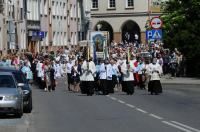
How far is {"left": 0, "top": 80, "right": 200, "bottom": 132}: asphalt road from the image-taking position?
19484mm

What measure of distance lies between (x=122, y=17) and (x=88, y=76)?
3249 inches

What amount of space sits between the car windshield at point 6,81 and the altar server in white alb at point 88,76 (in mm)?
12035

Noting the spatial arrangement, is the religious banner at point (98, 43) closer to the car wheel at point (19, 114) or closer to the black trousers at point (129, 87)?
the black trousers at point (129, 87)

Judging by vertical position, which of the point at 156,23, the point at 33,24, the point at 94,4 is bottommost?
the point at 156,23

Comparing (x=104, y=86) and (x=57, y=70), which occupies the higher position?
(x=57, y=70)

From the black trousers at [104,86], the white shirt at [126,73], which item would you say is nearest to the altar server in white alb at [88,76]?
the black trousers at [104,86]

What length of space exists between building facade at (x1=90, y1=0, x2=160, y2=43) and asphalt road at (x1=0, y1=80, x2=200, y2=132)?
84.2m

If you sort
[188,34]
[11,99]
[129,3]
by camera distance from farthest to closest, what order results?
1. [129,3]
2. [188,34]
3. [11,99]

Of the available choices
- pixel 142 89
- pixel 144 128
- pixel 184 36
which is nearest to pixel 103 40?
pixel 184 36

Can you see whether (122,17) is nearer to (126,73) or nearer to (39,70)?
(39,70)

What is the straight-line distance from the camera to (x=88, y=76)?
36.8m

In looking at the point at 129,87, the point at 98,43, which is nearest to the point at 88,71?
the point at 129,87

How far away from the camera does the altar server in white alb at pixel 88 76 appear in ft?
119

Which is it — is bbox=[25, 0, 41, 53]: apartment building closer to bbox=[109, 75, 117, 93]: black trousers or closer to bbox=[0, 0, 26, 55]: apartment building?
bbox=[0, 0, 26, 55]: apartment building
